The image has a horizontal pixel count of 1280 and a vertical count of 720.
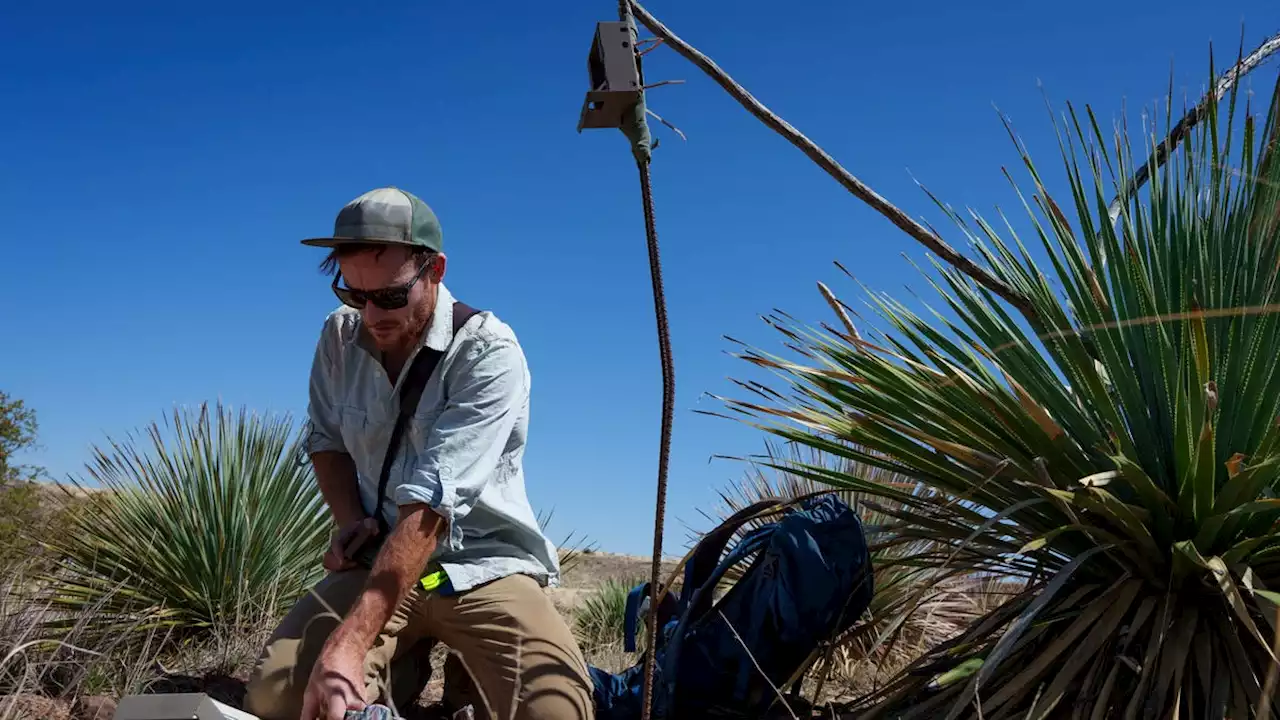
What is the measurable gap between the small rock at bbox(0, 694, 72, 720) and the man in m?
0.73

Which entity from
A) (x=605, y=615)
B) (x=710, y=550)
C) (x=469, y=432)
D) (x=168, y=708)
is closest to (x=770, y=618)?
(x=710, y=550)

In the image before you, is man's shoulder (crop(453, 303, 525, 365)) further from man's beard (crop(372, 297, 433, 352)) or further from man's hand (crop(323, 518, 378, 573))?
man's hand (crop(323, 518, 378, 573))

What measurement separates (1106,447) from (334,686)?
1.96 m

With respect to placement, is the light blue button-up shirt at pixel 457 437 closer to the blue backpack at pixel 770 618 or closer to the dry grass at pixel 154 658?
the blue backpack at pixel 770 618

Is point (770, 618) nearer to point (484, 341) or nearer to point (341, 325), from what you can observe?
point (484, 341)

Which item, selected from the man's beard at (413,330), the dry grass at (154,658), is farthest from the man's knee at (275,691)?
the man's beard at (413,330)

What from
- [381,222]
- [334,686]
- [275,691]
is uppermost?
[381,222]

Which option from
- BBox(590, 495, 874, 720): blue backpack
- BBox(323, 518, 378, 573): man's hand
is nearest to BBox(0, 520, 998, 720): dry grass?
BBox(590, 495, 874, 720): blue backpack

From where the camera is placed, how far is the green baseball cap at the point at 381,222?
Answer: 2.90m

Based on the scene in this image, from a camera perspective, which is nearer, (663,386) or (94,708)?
(663,386)

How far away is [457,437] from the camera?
110 inches

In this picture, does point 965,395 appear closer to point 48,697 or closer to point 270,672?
point 270,672

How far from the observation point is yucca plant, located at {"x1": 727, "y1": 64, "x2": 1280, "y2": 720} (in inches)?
99.0

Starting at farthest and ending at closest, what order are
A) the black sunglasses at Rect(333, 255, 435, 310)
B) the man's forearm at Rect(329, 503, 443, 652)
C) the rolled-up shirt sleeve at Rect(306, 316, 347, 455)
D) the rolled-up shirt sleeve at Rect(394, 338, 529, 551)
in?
the rolled-up shirt sleeve at Rect(306, 316, 347, 455)
the black sunglasses at Rect(333, 255, 435, 310)
the rolled-up shirt sleeve at Rect(394, 338, 529, 551)
the man's forearm at Rect(329, 503, 443, 652)
